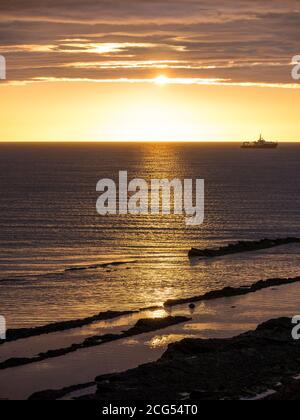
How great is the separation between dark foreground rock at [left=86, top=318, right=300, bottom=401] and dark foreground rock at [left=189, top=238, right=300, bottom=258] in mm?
39716

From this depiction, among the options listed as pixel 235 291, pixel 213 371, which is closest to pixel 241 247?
pixel 235 291

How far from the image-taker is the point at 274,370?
47375 millimetres

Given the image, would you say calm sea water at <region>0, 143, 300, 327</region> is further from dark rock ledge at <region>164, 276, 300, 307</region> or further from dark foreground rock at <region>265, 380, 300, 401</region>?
dark foreground rock at <region>265, 380, 300, 401</region>

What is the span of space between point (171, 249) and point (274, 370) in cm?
5200

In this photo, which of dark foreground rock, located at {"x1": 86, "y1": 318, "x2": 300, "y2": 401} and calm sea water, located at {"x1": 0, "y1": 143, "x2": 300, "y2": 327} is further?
calm sea water, located at {"x1": 0, "y1": 143, "x2": 300, "y2": 327}

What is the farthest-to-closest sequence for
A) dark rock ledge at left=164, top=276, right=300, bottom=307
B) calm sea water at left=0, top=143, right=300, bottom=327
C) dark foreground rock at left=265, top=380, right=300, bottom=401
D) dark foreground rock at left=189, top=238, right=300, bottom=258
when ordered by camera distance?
dark foreground rock at left=189, top=238, right=300, bottom=258 < calm sea water at left=0, top=143, right=300, bottom=327 < dark rock ledge at left=164, top=276, right=300, bottom=307 < dark foreground rock at left=265, top=380, right=300, bottom=401

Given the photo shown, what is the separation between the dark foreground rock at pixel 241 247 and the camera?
94062mm

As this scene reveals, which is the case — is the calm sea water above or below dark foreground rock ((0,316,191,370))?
above

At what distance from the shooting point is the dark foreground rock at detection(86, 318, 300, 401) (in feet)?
144

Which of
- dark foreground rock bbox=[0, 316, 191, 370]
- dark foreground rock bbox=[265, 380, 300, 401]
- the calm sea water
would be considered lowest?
dark foreground rock bbox=[265, 380, 300, 401]

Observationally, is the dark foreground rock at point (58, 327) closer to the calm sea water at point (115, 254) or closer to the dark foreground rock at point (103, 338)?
the calm sea water at point (115, 254)

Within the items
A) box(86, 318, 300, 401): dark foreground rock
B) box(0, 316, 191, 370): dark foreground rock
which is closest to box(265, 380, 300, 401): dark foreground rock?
box(86, 318, 300, 401): dark foreground rock
